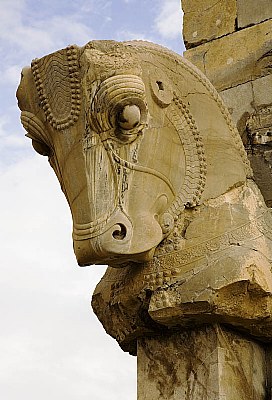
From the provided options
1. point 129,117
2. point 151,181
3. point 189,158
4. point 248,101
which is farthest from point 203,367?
point 248,101

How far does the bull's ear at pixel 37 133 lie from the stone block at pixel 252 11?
72.4 inches

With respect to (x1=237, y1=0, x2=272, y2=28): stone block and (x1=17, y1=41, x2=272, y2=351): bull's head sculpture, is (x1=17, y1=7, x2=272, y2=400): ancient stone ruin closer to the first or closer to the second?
(x1=17, y1=41, x2=272, y2=351): bull's head sculpture

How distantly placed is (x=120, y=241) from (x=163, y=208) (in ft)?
1.11

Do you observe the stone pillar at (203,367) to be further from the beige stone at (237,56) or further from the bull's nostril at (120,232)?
the beige stone at (237,56)

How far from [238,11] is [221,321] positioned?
2409 mm

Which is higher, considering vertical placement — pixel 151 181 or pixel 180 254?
pixel 151 181

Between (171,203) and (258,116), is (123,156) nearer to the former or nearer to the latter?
(171,203)

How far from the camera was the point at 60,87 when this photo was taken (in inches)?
174

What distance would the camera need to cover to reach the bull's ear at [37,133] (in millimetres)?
4559

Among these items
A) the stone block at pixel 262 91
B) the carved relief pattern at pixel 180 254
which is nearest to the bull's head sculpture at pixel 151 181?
the carved relief pattern at pixel 180 254

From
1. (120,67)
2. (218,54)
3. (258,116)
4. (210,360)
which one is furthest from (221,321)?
(218,54)

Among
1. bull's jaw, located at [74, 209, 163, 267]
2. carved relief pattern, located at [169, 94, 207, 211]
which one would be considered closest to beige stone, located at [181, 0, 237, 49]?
carved relief pattern, located at [169, 94, 207, 211]

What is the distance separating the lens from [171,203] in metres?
4.45

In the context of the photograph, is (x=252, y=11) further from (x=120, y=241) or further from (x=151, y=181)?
(x=120, y=241)
